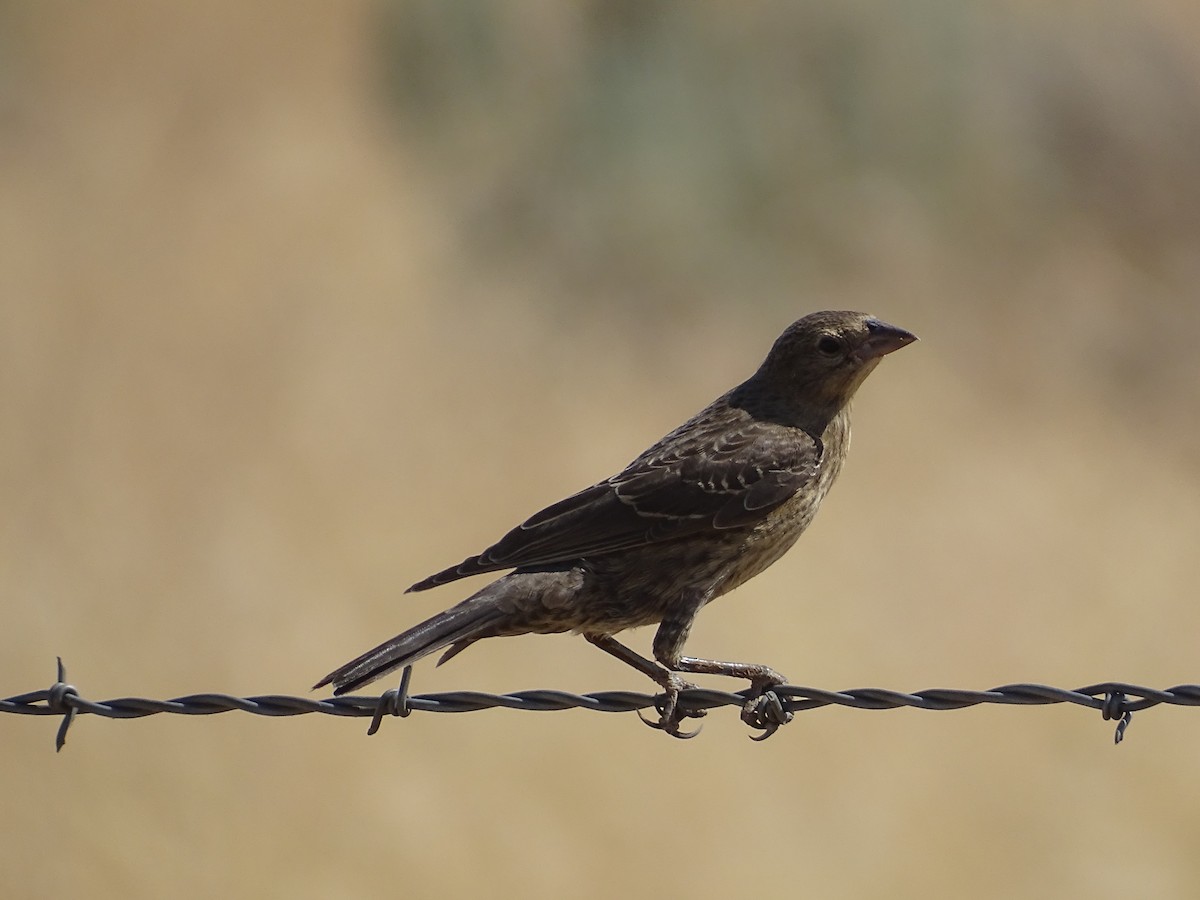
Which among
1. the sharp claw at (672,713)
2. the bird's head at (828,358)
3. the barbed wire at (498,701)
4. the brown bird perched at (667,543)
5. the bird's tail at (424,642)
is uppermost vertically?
the bird's head at (828,358)

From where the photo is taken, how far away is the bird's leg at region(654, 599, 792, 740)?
5625 millimetres

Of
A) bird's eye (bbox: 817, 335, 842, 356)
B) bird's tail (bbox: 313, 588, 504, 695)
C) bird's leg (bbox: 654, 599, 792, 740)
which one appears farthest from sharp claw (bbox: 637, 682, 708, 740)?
bird's eye (bbox: 817, 335, 842, 356)

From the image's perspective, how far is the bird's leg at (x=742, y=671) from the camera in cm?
562

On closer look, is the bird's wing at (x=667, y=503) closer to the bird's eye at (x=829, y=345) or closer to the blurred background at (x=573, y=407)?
the bird's eye at (x=829, y=345)

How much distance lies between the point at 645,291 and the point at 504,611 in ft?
47.4

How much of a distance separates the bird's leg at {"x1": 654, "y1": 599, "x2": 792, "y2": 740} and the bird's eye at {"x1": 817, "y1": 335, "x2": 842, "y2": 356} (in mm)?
1290

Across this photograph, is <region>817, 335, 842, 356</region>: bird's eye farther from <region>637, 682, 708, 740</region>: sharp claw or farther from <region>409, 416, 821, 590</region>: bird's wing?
<region>637, 682, 708, 740</region>: sharp claw

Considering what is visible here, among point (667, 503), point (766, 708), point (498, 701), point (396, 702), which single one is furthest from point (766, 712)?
point (396, 702)

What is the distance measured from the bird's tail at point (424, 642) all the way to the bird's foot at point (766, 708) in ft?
3.17

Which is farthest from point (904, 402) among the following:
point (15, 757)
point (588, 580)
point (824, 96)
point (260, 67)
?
point (588, 580)

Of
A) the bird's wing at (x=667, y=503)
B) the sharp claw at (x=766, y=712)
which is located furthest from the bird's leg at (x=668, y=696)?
the bird's wing at (x=667, y=503)

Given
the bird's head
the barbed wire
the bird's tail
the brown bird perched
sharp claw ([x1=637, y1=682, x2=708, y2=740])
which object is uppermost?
the bird's head

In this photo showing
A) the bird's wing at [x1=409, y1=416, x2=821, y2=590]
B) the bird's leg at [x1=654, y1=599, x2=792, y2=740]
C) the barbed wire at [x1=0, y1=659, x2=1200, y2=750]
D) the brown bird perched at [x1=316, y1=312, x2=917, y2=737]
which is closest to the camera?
the barbed wire at [x1=0, y1=659, x2=1200, y2=750]

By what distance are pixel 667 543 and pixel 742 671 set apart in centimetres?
68
